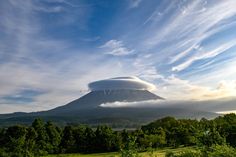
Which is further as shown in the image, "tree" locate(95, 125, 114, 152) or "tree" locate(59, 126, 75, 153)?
"tree" locate(59, 126, 75, 153)

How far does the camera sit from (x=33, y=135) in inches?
2518

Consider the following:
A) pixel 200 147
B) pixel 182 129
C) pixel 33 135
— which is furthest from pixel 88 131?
pixel 200 147

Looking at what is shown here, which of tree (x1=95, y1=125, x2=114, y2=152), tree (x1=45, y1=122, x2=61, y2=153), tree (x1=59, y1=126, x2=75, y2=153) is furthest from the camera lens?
tree (x1=59, y1=126, x2=75, y2=153)

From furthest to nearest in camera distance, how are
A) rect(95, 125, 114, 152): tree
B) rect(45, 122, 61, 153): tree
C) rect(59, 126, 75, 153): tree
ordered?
1. rect(59, 126, 75, 153): tree
2. rect(95, 125, 114, 152): tree
3. rect(45, 122, 61, 153): tree

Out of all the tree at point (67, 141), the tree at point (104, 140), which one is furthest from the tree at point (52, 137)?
the tree at point (104, 140)

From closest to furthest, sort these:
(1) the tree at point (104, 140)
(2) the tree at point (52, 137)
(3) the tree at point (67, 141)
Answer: (2) the tree at point (52, 137) → (1) the tree at point (104, 140) → (3) the tree at point (67, 141)

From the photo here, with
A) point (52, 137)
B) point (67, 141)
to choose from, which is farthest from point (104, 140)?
point (52, 137)

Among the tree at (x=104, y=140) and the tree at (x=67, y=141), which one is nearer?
the tree at (x=104, y=140)

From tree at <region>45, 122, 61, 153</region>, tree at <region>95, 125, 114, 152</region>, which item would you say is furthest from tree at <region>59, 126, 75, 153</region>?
tree at <region>95, 125, 114, 152</region>

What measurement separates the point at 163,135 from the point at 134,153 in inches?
2136

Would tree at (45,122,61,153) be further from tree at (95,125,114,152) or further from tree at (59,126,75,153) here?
tree at (95,125,114,152)

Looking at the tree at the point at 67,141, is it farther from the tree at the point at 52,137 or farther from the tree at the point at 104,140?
the tree at the point at 104,140

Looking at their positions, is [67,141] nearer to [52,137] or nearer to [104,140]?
[52,137]

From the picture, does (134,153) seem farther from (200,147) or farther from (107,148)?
(107,148)
